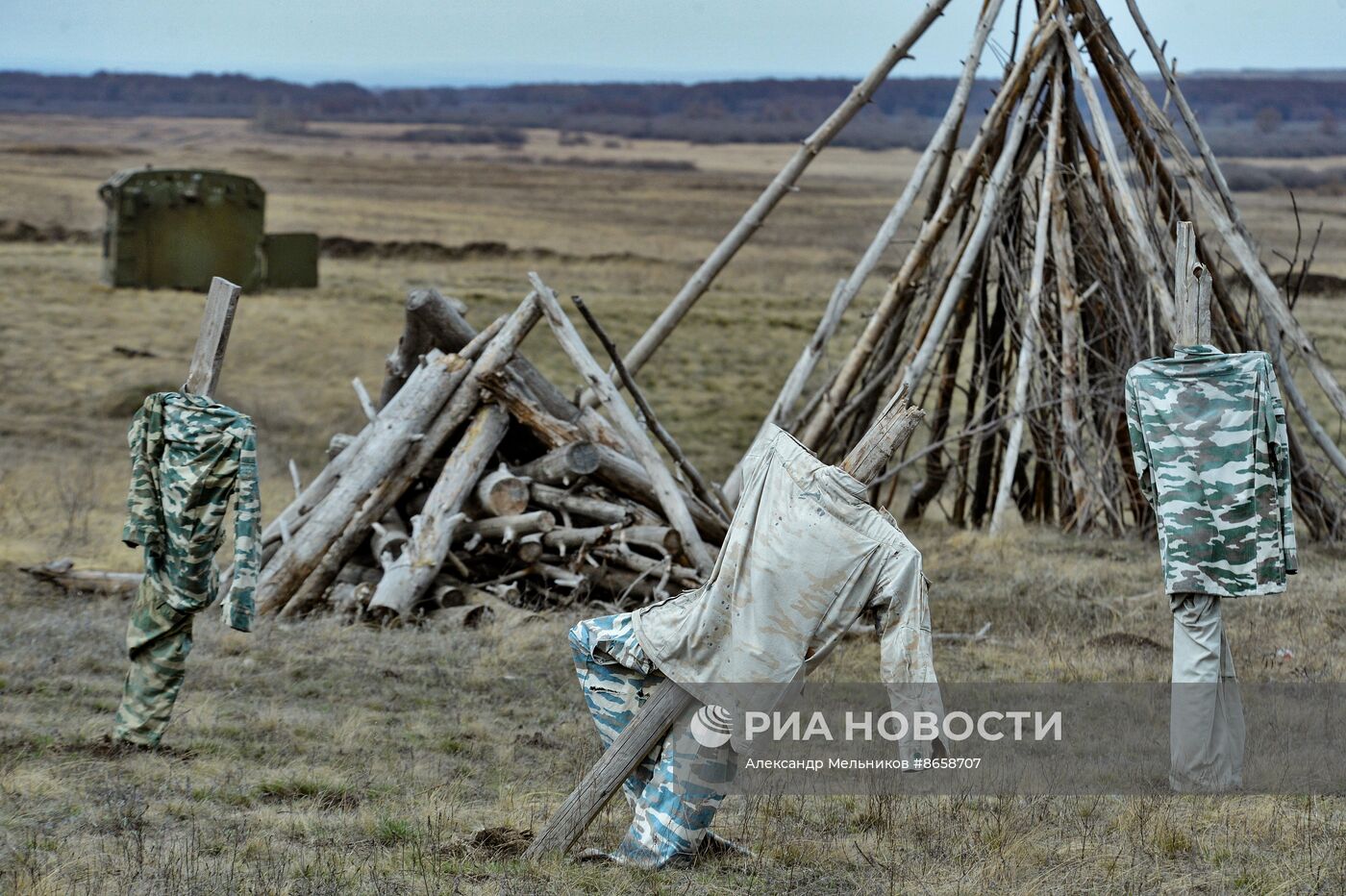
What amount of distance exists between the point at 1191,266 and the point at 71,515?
28.8ft

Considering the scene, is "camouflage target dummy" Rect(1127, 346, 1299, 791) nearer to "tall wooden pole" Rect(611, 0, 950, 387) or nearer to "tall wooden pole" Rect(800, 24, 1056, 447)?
"tall wooden pole" Rect(800, 24, 1056, 447)

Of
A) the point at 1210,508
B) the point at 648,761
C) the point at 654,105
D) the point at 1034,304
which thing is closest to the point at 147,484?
the point at 648,761

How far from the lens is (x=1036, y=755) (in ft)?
19.8

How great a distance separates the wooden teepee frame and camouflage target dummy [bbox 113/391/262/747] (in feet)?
15.5

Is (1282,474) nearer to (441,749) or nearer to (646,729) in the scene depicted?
(646,729)

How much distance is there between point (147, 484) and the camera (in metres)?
5.78

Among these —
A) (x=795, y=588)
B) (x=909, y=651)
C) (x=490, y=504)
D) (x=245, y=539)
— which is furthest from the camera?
(x=490, y=504)

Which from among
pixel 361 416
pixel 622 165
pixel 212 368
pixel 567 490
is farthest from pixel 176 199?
pixel 622 165

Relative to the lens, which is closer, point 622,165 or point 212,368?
point 212,368

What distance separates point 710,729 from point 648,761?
32 cm

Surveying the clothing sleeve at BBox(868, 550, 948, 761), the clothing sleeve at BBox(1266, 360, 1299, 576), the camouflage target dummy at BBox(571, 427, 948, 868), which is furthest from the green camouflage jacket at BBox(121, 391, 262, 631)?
the clothing sleeve at BBox(1266, 360, 1299, 576)

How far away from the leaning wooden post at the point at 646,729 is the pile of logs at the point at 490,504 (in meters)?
4.02

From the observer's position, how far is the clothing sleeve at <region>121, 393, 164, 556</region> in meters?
5.75

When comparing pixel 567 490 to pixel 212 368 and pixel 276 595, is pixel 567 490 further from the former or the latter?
pixel 212 368
